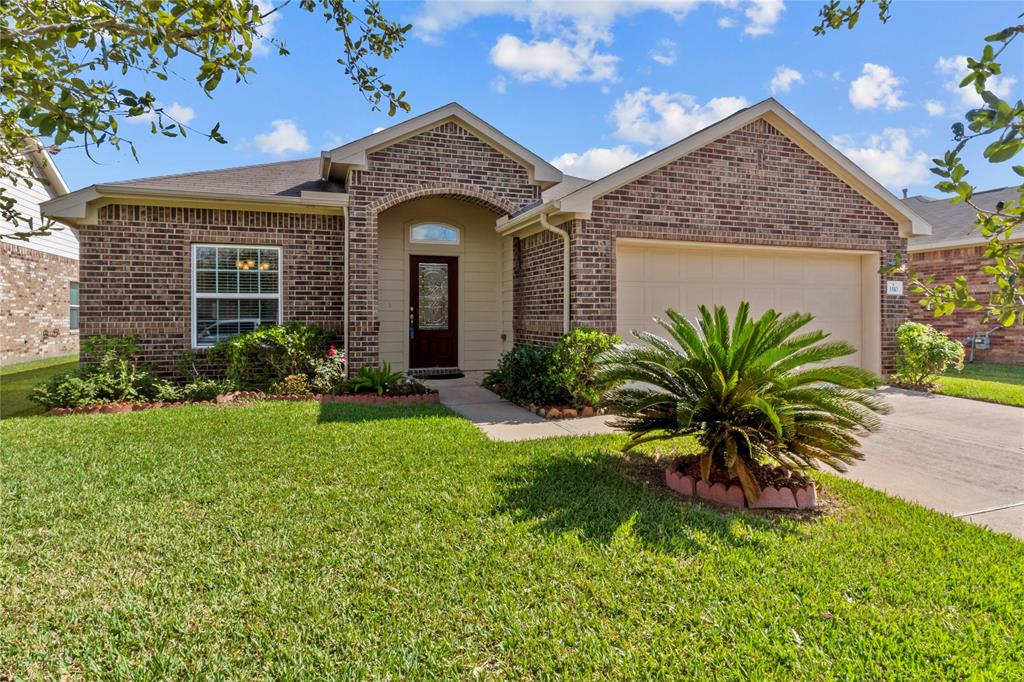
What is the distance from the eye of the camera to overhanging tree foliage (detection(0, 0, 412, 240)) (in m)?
2.47

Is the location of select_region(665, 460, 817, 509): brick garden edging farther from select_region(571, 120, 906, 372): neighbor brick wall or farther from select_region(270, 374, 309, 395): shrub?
select_region(270, 374, 309, 395): shrub

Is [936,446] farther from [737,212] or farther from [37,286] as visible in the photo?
[37,286]

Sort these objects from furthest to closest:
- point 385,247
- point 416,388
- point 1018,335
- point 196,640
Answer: point 1018,335
point 385,247
point 416,388
point 196,640

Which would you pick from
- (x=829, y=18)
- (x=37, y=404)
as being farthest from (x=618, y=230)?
(x=37, y=404)

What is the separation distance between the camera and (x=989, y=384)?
10406 mm

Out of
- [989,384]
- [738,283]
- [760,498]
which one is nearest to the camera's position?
[760,498]

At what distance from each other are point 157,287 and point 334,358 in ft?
10.4

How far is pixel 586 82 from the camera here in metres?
10.5

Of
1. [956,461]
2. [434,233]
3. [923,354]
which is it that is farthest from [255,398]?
[923,354]

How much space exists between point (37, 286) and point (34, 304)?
512mm

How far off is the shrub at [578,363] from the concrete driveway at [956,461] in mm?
3446

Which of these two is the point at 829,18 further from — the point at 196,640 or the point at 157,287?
the point at 157,287

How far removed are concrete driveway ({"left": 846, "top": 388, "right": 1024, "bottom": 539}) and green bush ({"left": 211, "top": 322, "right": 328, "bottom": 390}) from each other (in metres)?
7.98

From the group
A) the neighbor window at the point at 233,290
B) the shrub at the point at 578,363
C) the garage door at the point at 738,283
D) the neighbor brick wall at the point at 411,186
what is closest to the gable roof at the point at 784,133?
the neighbor brick wall at the point at 411,186
